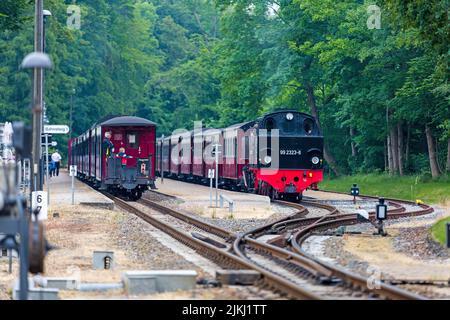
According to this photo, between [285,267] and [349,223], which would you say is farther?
[349,223]

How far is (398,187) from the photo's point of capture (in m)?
50.0

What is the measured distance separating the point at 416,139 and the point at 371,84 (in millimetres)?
7791

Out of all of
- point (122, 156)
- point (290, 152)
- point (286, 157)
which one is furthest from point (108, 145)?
point (290, 152)

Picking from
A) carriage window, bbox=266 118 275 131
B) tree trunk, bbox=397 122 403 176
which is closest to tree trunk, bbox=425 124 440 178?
tree trunk, bbox=397 122 403 176

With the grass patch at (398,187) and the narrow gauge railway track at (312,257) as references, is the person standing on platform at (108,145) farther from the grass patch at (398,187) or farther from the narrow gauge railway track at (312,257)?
the narrow gauge railway track at (312,257)

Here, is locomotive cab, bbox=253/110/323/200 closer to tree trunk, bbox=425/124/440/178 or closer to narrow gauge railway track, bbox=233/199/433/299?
narrow gauge railway track, bbox=233/199/433/299

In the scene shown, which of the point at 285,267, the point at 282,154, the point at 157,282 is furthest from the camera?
the point at 282,154

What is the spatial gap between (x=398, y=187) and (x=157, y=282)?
1418 inches

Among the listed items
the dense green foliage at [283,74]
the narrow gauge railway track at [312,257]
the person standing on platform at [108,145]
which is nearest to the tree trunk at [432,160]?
the dense green foliage at [283,74]

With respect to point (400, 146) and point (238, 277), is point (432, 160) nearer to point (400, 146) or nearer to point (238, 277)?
point (400, 146)

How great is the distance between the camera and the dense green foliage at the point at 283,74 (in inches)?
1944

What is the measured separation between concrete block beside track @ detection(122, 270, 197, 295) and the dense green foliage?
15005mm
